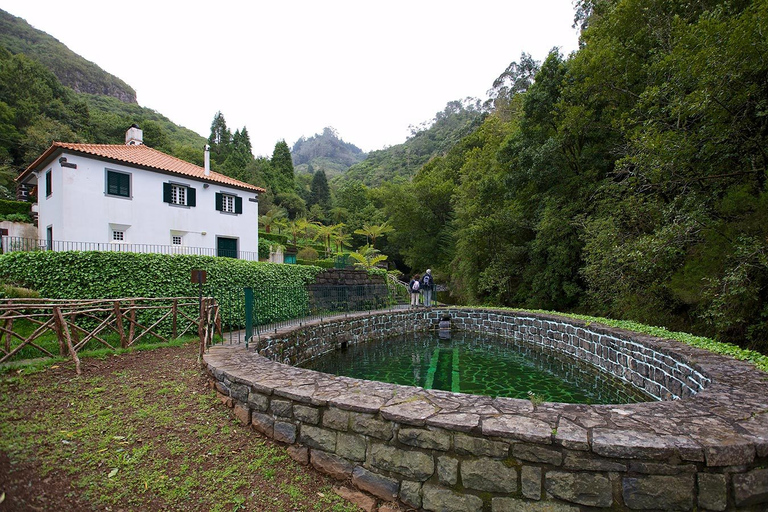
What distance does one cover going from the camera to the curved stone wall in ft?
7.39

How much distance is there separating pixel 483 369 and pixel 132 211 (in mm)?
15728

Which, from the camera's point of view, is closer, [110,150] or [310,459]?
[310,459]

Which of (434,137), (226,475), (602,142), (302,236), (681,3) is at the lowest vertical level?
(226,475)

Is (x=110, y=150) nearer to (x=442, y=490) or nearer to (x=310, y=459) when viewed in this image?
(x=310, y=459)

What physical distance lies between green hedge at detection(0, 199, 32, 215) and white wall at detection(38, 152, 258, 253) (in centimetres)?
514

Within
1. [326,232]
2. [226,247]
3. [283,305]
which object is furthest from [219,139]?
[283,305]

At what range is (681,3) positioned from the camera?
378 inches

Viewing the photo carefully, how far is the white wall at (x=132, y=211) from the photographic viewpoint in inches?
527

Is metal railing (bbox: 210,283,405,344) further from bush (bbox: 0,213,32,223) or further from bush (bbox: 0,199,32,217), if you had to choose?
bush (bbox: 0,199,32,217)

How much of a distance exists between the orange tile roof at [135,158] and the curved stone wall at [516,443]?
48.9 feet

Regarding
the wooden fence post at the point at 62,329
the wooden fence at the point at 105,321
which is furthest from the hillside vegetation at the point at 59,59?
the wooden fence post at the point at 62,329

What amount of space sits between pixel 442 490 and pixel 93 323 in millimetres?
8627

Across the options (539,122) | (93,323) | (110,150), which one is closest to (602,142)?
(539,122)

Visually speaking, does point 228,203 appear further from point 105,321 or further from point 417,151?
point 417,151
